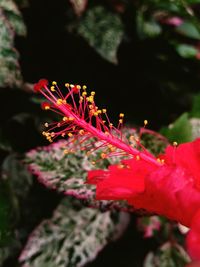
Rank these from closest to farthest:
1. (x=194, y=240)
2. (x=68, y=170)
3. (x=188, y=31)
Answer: (x=194, y=240) < (x=68, y=170) < (x=188, y=31)

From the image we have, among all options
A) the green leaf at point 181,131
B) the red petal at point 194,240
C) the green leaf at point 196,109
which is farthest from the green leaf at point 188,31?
the red petal at point 194,240

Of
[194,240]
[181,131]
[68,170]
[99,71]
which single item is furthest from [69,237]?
[194,240]

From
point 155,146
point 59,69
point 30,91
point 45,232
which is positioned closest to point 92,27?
point 59,69

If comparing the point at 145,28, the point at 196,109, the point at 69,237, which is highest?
the point at 145,28

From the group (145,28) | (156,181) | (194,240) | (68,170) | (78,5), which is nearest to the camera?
(194,240)

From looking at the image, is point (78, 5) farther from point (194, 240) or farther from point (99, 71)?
point (194, 240)
